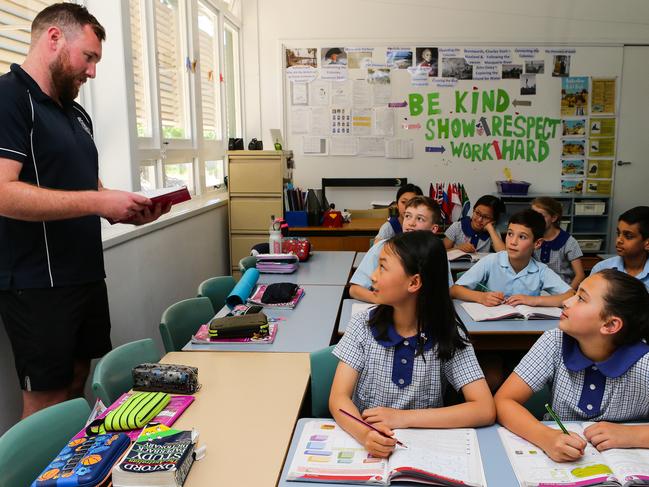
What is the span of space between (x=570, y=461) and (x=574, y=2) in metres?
5.56

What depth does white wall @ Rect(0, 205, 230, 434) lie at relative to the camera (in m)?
2.11

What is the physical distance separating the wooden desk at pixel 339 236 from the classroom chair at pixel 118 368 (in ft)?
10.5

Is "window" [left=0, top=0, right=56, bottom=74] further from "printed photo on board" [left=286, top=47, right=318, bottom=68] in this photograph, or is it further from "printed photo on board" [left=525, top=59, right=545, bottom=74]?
"printed photo on board" [left=525, top=59, right=545, bottom=74]

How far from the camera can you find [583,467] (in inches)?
49.1

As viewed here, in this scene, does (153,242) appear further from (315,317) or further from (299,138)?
(299,138)

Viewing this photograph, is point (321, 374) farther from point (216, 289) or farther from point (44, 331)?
point (216, 289)

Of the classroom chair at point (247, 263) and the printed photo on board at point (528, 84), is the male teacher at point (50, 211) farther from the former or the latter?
the printed photo on board at point (528, 84)

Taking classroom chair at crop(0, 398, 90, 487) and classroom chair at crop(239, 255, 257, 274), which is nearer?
classroom chair at crop(0, 398, 90, 487)

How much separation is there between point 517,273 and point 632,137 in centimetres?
381

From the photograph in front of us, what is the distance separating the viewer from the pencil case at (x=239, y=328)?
2.17 metres

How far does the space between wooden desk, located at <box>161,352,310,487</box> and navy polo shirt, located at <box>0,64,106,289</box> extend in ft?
1.66

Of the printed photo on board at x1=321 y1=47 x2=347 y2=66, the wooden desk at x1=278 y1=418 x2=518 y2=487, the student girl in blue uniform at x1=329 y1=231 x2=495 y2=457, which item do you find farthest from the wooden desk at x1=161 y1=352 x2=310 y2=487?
the printed photo on board at x1=321 y1=47 x2=347 y2=66

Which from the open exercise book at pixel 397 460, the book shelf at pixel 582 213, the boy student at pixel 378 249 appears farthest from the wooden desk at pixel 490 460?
the book shelf at pixel 582 213

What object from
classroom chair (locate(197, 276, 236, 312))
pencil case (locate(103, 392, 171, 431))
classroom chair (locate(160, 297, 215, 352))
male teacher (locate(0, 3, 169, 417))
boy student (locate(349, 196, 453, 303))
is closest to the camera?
pencil case (locate(103, 392, 171, 431))
